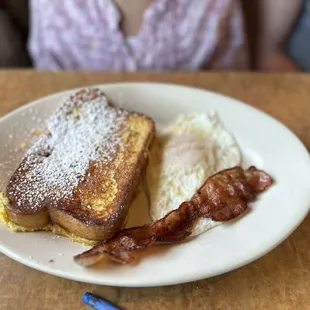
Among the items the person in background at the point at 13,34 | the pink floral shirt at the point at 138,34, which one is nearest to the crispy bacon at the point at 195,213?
the pink floral shirt at the point at 138,34

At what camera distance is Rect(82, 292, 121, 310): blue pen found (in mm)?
818

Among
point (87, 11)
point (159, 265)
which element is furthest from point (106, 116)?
point (87, 11)

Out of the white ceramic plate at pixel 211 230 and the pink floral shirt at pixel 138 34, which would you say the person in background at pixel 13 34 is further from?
the white ceramic plate at pixel 211 230

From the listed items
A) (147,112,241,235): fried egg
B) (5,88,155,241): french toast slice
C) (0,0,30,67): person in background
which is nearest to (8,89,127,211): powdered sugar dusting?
(5,88,155,241): french toast slice

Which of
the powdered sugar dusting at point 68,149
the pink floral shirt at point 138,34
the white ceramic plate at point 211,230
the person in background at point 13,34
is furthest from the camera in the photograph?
the person in background at point 13,34

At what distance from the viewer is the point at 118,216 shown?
0.90 metres

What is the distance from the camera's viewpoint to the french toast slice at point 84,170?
89 cm

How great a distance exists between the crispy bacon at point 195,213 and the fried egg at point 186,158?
0.08 feet

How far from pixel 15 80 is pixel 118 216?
71 centimetres

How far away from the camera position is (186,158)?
1.07 m

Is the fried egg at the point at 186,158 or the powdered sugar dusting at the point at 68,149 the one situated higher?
the powdered sugar dusting at the point at 68,149

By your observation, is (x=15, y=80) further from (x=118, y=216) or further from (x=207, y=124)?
(x=118, y=216)

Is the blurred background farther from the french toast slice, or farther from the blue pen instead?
the blue pen

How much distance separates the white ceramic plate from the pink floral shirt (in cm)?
38
